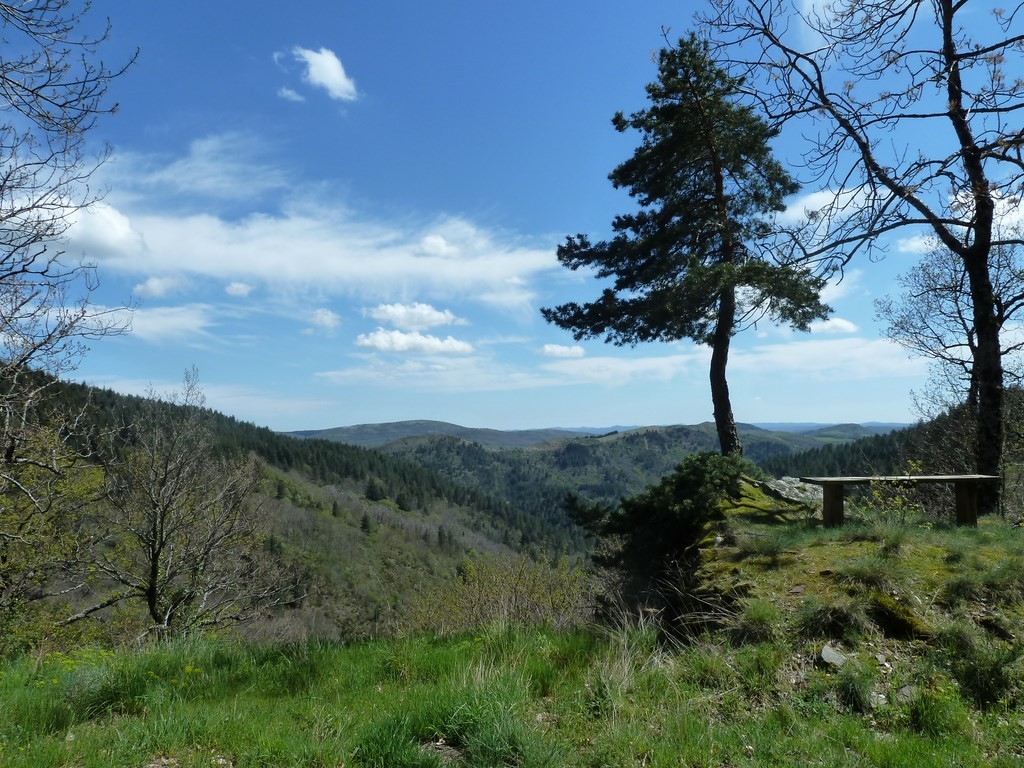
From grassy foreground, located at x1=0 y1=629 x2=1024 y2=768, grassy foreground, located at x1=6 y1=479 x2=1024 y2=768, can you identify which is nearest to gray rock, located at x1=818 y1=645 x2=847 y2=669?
grassy foreground, located at x1=6 y1=479 x2=1024 y2=768

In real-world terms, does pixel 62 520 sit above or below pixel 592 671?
below

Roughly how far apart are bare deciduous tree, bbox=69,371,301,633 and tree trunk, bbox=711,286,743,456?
1331 centimetres

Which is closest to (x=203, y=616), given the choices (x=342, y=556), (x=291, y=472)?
(x=342, y=556)

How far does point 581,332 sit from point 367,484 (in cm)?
12952

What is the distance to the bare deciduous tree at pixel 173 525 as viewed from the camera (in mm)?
16484

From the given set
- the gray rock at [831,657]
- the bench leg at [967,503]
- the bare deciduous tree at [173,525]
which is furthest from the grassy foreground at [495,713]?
the bare deciduous tree at [173,525]

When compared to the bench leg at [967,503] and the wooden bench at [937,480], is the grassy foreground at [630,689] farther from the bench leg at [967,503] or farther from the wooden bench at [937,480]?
the bench leg at [967,503]

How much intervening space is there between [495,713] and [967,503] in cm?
696

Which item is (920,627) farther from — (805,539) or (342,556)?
(342,556)

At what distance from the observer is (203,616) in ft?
53.3

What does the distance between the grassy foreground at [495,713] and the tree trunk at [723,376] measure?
8907 millimetres

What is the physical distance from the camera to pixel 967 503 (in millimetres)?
7227

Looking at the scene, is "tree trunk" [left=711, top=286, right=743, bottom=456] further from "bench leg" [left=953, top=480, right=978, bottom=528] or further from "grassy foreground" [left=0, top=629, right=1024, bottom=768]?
"grassy foreground" [left=0, top=629, right=1024, bottom=768]

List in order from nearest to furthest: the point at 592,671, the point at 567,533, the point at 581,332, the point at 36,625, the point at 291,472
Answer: the point at 592,671
the point at 581,332
the point at 36,625
the point at 291,472
the point at 567,533
